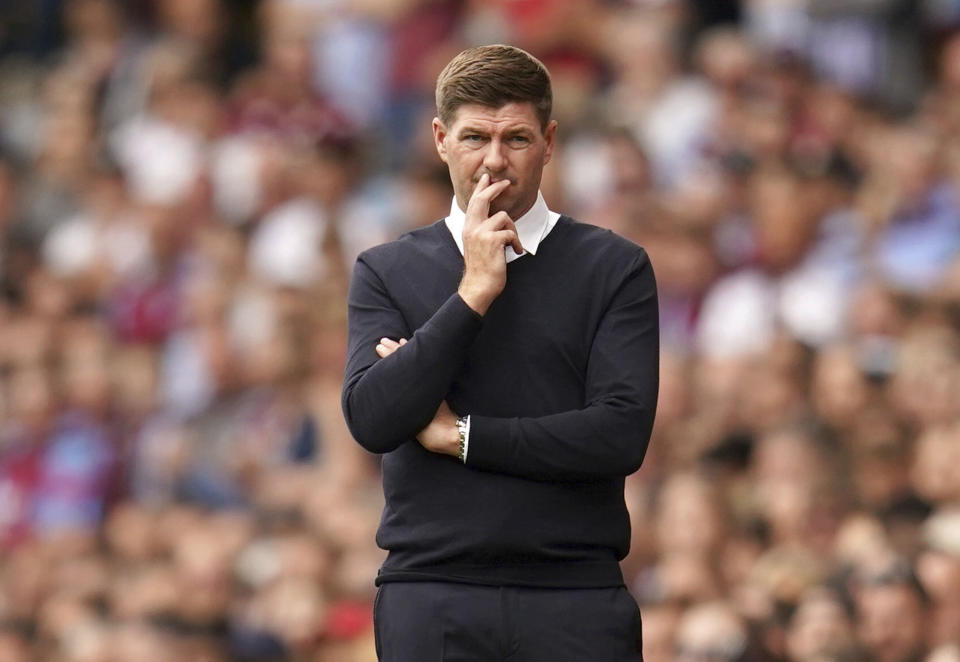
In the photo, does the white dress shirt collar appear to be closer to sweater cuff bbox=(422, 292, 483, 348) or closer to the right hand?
the right hand

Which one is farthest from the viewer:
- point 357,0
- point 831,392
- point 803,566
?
point 357,0

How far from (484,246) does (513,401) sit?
0.31 meters

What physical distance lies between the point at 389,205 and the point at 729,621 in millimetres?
4824

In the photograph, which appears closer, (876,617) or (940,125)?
(876,617)

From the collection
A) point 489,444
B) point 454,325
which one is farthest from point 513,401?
point 454,325

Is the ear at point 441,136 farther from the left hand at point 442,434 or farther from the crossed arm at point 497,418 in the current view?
the left hand at point 442,434

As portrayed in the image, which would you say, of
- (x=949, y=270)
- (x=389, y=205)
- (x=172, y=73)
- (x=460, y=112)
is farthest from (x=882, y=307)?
(x=172, y=73)

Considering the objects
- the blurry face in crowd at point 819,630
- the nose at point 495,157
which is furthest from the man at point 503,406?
the blurry face in crowd at point 819,630

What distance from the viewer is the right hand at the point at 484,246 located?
12.4 ft

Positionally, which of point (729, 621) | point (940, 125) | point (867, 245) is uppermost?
point (940, 125)

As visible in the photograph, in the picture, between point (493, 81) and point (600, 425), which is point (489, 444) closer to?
point (600, 425)

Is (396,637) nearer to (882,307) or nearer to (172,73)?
(882,307)

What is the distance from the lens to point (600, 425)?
12.5 feet

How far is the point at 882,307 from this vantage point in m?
7.93
